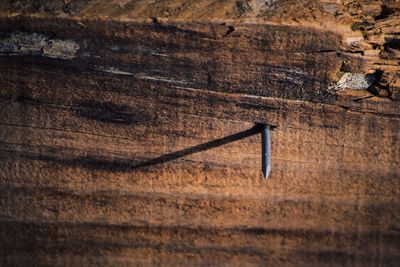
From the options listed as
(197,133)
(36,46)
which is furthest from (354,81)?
(36,46)

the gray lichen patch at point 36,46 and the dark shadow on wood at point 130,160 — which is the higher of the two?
the gray lichen patch at point 36,46

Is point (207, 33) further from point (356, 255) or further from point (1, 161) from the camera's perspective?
point (356, 255)

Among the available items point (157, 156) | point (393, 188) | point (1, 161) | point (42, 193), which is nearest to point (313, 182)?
point (393, 188)

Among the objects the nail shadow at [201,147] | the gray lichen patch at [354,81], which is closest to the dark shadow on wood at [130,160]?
the nail shadow at [201,147]

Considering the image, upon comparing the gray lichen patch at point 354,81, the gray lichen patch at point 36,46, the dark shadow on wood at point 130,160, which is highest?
the gray lichen patch at point 36,46

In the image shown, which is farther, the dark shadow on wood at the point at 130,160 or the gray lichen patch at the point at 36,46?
the dark shadow on wood at the point at 130,160

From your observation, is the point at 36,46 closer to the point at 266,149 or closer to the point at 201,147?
the point at 201,147

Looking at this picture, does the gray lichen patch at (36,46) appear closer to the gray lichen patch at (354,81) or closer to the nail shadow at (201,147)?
the nail shadow at (201,147)

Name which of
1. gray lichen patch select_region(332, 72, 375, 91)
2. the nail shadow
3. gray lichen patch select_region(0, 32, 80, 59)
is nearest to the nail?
the nail shadow
